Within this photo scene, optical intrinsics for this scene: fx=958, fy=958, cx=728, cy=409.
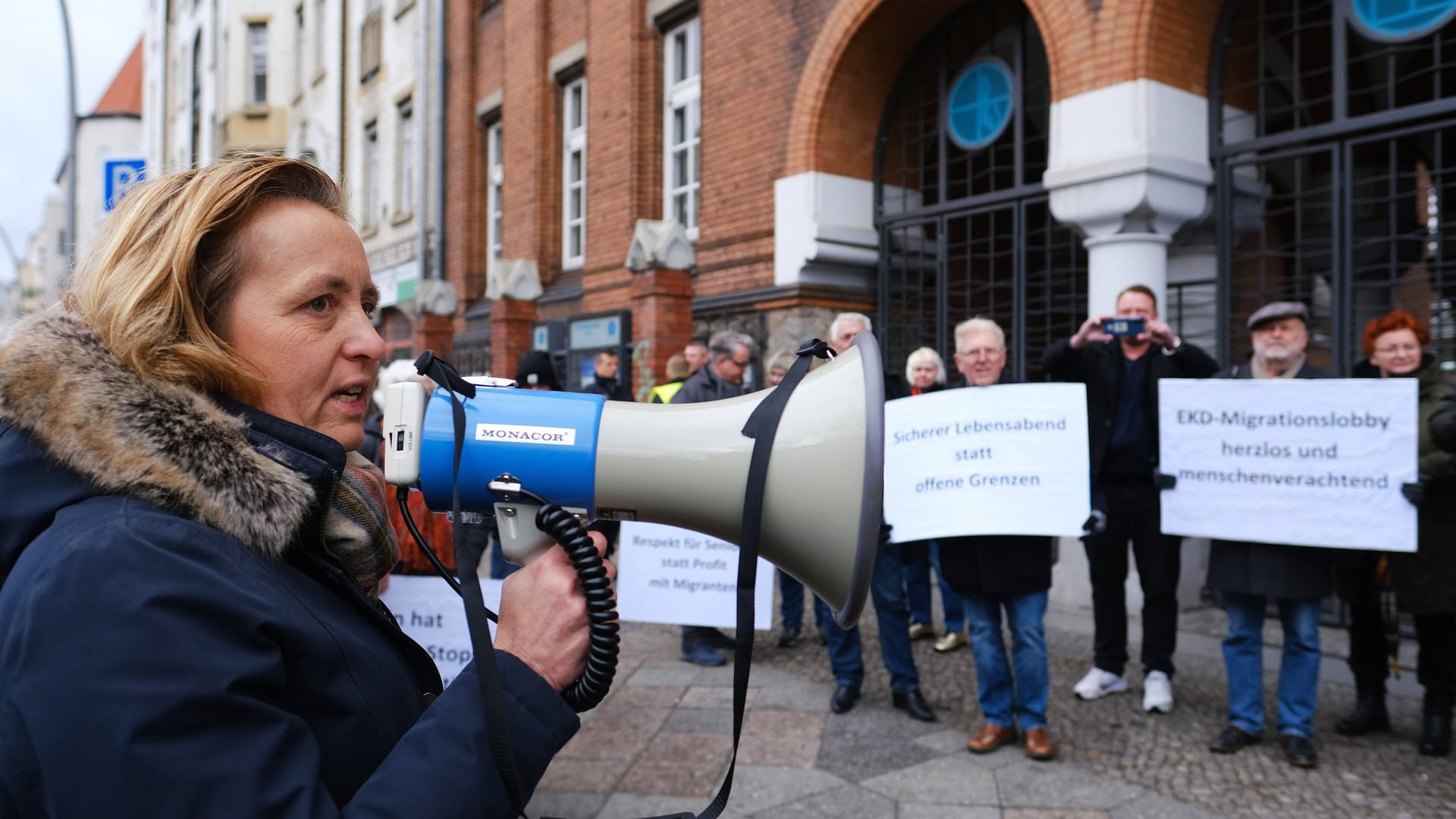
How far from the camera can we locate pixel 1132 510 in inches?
188

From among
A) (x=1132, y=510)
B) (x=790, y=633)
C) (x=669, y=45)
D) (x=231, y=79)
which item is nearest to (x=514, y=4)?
(x=669, y=45)

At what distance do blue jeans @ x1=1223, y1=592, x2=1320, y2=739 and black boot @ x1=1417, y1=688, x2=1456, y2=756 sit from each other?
48 centimetres

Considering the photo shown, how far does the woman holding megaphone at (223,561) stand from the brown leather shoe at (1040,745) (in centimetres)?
328

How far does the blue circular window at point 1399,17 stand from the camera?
17.0 ft

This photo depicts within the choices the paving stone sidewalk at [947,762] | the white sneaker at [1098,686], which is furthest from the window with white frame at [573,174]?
the white sneaker at [1098,686]

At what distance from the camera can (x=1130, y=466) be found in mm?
4727

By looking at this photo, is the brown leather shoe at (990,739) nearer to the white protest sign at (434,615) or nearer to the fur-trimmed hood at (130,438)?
the white protest sign at (434,615)

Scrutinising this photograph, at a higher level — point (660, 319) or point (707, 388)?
point (660, 319)

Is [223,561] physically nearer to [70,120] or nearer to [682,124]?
[682,124]

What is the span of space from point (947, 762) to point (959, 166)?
6117mm

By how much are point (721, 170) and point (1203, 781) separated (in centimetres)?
672

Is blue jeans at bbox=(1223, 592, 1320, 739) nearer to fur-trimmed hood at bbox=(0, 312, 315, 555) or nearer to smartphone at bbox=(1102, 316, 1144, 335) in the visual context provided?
smartphone at bbox=(1102, 316, 1144, 335)

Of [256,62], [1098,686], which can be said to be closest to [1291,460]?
[1098,686]

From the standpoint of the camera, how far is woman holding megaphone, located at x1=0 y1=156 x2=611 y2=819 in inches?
32.7
